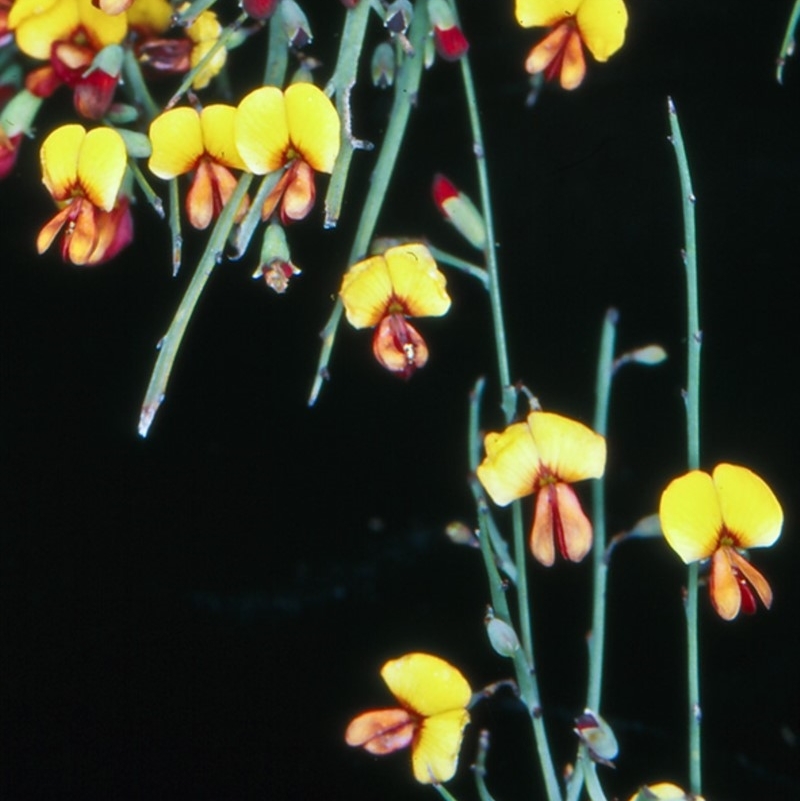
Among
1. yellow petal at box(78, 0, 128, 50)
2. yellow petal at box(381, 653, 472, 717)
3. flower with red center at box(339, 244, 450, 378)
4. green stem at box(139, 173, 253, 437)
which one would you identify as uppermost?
yellow petal at box(78, 0, 128, 50)

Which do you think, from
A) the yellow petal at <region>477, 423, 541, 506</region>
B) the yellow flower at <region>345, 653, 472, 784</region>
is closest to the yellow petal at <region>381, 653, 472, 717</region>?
the yellow flower at <region>345, 653, 472, 784</region>

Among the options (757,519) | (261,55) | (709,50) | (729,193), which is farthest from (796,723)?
(261,55)

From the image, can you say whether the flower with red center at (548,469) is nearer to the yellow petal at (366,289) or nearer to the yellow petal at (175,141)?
the yellow petal at (366,289)

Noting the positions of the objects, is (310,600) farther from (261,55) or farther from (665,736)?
(261,55)

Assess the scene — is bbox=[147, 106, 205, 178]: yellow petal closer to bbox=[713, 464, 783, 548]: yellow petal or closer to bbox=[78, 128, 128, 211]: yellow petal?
bbox=[78, 128, 128, 211]: yellow petal

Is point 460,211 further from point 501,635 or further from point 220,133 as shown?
point 501,635

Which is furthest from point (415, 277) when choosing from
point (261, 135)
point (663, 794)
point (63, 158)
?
point (663, 794)
